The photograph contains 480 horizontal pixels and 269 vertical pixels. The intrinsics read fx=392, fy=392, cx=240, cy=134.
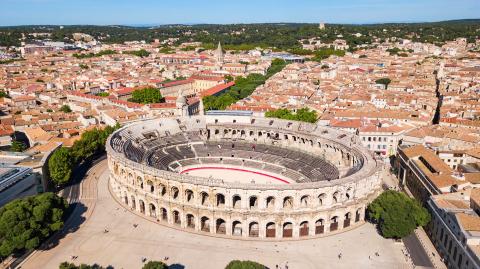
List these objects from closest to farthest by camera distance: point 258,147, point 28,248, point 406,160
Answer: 1. point 28,248
2. point 406,160
3. point 258,147

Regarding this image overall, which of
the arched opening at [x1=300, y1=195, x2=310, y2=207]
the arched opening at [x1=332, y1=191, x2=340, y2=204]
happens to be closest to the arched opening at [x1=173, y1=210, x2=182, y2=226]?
the arched opening at [x1=300, y1=195, x2=310, y2=207]

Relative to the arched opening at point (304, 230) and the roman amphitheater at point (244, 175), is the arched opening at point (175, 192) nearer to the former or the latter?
the roman amphitheater at point (244, 175)

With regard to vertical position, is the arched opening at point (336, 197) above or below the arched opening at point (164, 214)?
above

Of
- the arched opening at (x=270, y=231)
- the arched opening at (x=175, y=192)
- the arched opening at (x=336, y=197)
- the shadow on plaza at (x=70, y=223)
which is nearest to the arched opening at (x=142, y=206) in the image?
the arched opening at (x=175, y=192)

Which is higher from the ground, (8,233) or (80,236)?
(8,233)

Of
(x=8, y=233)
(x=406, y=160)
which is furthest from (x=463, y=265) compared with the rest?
(x=8, y=233)

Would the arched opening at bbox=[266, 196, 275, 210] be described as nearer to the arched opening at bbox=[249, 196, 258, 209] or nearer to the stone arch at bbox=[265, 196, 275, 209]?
the stone arch at bbox=[265, 196, 275, 209]

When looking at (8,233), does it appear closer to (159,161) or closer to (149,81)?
(159,161)
